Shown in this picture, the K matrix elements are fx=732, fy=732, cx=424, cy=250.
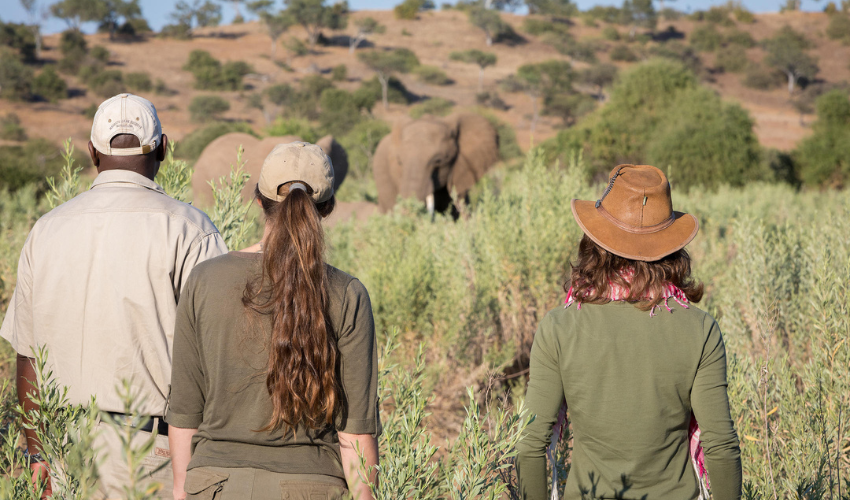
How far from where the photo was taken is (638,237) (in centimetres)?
190

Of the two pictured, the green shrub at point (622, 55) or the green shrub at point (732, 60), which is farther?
the green shrub at point (622, 55)

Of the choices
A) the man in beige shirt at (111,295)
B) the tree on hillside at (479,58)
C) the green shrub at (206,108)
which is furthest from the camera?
the tree on hillside at (479,58)

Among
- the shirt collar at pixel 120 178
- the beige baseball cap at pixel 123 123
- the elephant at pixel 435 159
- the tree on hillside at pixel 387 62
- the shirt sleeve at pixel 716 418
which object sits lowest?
the elephant at pixel 435 159

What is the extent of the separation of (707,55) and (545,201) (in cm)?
6790

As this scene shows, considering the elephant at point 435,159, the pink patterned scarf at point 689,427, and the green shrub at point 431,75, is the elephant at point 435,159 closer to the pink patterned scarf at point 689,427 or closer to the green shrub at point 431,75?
the pink patterned scarf at point 689,427

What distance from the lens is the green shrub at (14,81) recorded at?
130 ft

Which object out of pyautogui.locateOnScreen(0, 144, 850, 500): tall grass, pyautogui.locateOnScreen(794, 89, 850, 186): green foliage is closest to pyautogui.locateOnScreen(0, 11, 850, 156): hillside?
pyautogui.locateOnScreen(794, 89, 850, 186): green foliage

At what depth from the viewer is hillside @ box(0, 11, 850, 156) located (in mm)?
40750

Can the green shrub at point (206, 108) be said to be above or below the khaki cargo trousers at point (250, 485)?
below

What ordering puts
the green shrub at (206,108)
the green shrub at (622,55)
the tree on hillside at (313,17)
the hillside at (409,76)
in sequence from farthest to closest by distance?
the green shrub at (622,55), the tree on hillside at (313,17), the green shrub at (206,108), the hillside at (409,76)

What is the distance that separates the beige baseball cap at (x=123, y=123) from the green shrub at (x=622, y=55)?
218 ft

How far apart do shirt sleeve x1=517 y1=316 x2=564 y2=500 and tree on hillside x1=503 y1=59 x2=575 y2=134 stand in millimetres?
50497

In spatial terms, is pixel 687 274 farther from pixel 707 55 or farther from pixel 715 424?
pixel 707 55

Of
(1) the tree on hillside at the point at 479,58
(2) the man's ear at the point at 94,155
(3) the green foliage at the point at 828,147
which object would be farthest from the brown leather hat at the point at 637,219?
(1) the tree on hillside at the point at 479,58
